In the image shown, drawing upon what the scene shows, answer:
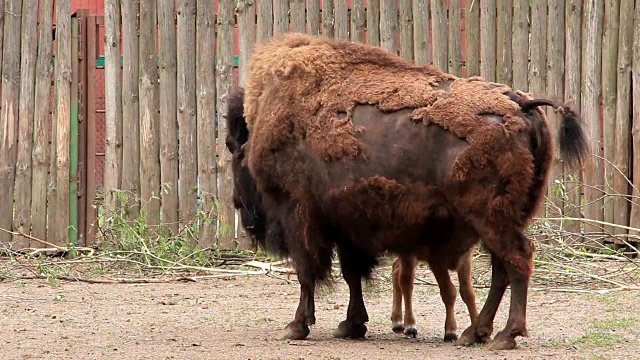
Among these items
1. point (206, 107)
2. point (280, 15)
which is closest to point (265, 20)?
point (280, 15)

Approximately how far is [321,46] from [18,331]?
2.64 meters

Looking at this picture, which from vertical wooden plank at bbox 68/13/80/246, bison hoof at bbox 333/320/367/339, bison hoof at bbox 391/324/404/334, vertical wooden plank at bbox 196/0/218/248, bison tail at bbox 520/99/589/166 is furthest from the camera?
vertical wooden plank at bbox 68/13/80/246

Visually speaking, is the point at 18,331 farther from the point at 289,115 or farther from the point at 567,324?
the point at 567,324

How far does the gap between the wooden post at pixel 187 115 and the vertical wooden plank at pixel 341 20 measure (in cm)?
137

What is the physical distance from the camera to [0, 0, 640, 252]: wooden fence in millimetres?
11242

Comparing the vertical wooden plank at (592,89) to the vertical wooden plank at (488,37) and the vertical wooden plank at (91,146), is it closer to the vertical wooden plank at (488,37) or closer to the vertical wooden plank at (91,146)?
the vertical wooden plank at (488,37)

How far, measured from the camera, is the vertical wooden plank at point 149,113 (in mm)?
11320

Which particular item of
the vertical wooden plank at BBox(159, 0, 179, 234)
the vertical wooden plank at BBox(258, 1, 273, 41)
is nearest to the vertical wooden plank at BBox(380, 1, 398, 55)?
the vertical wooden plank at BBox(258, 1, 273, 41)

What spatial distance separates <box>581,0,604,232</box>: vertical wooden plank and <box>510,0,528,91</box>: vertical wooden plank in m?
0.16

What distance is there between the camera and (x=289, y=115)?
7.36 m

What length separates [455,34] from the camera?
1133 cm

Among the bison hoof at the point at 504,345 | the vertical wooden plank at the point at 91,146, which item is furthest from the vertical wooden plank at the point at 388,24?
the bison hoof at the point at 504,345

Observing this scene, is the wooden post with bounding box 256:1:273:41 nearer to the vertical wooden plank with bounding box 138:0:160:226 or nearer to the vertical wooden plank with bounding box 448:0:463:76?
the vertical wooden plank with bounding box 138:0:160:226

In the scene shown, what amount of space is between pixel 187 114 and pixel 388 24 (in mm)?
2119
